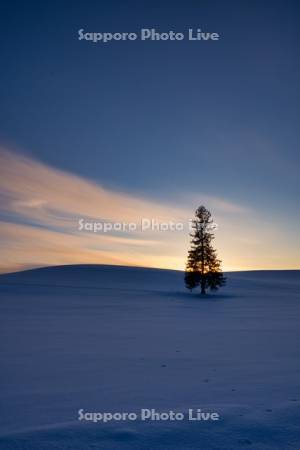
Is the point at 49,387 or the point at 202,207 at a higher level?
Result: the point at 202,207

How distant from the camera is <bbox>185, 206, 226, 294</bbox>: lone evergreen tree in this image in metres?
40.0

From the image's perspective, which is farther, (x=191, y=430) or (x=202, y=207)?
(x=202, y=207)

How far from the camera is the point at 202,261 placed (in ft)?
133

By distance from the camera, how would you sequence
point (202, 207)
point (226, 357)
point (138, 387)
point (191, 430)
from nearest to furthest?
point (191, 430)
point (138, 387)
point (226, 357)
point (202, 207)

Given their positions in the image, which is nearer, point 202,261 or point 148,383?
point 148,383

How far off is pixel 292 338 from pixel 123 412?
10287 millimetres

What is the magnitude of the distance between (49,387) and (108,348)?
14.5 feet

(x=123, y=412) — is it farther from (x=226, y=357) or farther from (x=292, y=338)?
(x=292, y=338)

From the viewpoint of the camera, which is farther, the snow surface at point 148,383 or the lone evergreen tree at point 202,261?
the lone evergreen tree at point 202,261

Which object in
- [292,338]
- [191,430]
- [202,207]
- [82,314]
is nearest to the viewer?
[191,430]

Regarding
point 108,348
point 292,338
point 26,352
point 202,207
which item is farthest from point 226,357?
point 202,207

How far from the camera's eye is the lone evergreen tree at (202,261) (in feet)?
131

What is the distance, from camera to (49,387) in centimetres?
774

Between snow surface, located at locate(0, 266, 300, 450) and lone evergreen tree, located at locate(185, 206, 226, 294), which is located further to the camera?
lone evergreen tree, located at locate(185, 206, 226, 294)
